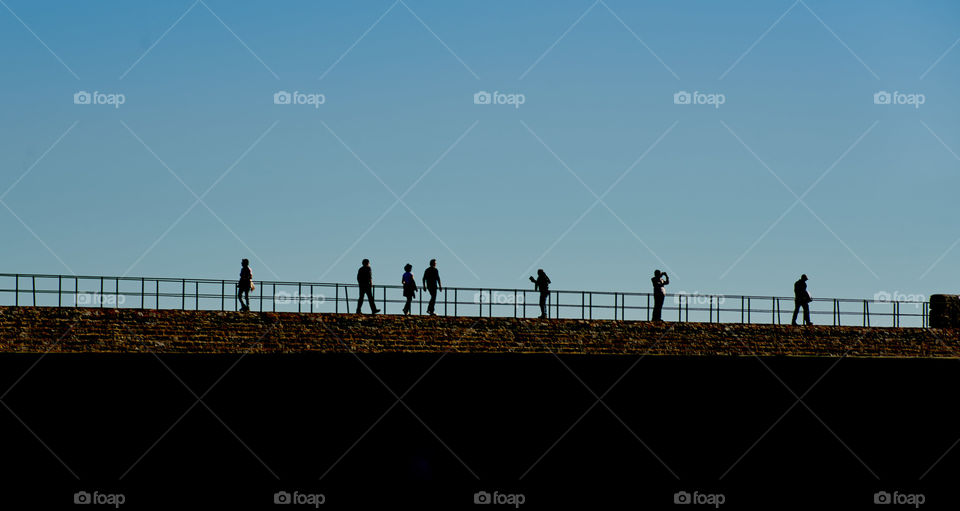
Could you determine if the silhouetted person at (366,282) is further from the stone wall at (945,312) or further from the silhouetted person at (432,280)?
the stone wall at (945,312)

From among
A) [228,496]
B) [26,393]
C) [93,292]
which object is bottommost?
[228,496]

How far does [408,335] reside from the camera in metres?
24.8

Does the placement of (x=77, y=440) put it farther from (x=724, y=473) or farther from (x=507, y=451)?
(x=724, y=473)

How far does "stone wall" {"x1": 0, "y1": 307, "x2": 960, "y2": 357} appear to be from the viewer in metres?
23.1

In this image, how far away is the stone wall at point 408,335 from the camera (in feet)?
75.8

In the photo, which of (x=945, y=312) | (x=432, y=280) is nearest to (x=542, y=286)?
(x=432, y=280)

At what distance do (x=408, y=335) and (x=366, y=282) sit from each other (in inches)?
82.3

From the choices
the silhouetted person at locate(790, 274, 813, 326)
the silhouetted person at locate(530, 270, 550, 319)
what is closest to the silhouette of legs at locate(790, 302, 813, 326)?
the silhouetted person at locate(790, 274, 813, 326)

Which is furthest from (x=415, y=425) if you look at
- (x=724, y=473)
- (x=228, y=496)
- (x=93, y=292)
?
(x=93, y=292)

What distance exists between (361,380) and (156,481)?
3.31 metres

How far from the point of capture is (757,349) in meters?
26.8

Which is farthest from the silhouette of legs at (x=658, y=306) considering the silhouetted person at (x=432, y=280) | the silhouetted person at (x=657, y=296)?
the silhouetted person at (x=432, y=280)

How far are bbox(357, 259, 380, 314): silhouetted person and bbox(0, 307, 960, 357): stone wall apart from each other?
1383mm

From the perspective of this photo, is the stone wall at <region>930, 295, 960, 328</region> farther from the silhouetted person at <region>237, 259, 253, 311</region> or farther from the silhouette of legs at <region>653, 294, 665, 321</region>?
the silhouetted person at <region>237, 259, 253, 311</region>
